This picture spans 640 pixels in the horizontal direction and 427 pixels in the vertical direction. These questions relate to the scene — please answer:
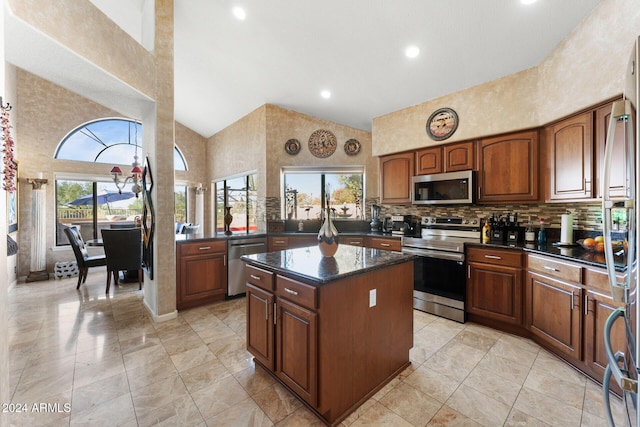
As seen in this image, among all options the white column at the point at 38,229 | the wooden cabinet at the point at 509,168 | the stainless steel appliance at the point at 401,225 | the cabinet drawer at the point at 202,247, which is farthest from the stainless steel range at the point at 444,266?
the white column at the point at 38,229

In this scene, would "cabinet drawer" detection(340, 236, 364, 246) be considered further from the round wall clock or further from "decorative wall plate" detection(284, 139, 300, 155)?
"decorative wall plate" detection(284, 139, 300, 155)

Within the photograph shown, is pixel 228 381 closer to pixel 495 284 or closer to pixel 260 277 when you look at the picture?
pixel 260 277

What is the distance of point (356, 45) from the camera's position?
112 inches

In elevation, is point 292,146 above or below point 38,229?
above

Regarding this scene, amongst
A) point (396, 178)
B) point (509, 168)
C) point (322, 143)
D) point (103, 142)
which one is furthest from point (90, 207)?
point (509, 168)

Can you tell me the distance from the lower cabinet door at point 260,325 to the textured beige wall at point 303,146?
9.62 ft

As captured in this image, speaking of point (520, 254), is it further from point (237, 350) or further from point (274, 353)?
point (237, 350)

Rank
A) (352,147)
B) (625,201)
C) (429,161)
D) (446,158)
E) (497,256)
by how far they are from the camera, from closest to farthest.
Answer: (625,201)
(497,256)
(446,158)
(429,161)
(352,147)

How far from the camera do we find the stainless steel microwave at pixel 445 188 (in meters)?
3.17

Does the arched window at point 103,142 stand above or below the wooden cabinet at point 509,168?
above

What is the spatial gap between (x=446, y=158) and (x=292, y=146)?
2.60 meters

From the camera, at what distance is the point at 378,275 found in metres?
1.85

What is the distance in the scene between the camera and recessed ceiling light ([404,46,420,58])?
2721 millimetres

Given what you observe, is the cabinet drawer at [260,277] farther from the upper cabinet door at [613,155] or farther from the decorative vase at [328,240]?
the upper cabinet door at [613,155]
